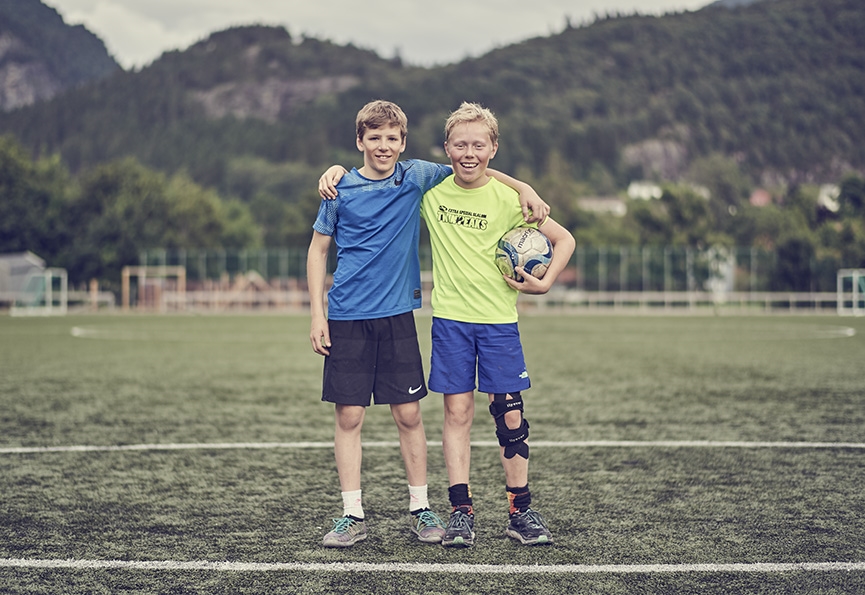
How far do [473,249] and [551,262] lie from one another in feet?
1.09

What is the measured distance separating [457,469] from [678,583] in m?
1.11

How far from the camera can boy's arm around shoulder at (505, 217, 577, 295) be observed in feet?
13.1

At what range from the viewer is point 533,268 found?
13.3ft

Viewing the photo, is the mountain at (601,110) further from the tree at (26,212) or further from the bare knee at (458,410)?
the bare knee at (458,410)

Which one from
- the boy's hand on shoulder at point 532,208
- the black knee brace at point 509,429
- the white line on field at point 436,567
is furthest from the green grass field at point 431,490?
the boy's hand on shoulder at point 532,208

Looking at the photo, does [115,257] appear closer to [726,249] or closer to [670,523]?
[726,249]

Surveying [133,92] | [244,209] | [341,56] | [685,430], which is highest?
[341,56]

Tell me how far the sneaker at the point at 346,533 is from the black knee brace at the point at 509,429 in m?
0.68

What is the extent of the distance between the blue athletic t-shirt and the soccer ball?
413mm

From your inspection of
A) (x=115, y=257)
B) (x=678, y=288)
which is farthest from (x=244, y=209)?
(x=678, y=288)

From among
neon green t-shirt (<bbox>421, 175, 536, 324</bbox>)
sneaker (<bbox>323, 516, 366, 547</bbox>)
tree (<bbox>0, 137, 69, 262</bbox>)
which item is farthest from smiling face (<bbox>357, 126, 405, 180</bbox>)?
tree (<bbox>0, 137, 69, 262</bbox>)

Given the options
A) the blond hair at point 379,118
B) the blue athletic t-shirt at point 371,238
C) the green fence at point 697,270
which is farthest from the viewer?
the green fence at point 697,270

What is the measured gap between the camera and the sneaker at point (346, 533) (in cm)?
378

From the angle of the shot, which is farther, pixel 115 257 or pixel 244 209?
pixel 244 209
